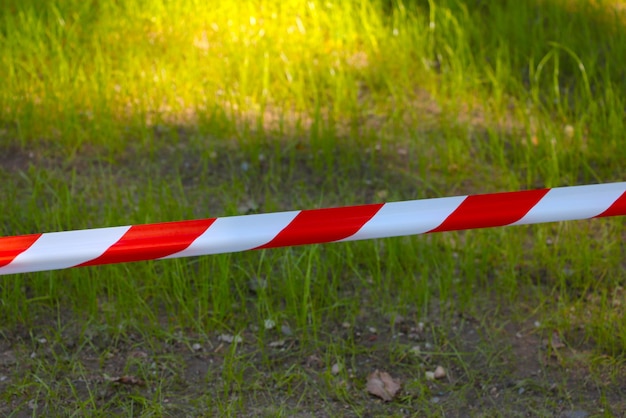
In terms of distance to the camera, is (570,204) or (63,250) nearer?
(63,250)

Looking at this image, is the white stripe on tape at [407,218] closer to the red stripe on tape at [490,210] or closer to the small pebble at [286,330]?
the red stripe on tape at [490,210]

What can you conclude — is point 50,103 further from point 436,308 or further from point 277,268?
point 436,308

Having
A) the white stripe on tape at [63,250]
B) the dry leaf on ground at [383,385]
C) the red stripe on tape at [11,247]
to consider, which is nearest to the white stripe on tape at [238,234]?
the white stripe on tape at [63,250]

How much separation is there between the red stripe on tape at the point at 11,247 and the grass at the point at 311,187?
0.76m

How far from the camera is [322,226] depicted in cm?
235

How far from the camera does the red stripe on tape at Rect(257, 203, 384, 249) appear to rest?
2330 mm

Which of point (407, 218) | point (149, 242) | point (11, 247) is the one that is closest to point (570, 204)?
point (407, 218)

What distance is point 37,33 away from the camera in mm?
4547

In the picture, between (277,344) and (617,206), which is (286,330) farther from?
(617,206)

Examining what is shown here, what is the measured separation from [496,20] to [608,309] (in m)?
2.09

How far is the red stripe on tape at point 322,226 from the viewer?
7.64ft

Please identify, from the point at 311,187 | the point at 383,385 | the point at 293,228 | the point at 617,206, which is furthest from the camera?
the point at 311,187

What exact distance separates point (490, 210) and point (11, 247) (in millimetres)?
1212

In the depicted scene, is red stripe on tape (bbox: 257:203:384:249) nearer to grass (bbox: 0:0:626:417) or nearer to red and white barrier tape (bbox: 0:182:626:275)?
red and white barrier tape (bbox: 0:182:626:275)
